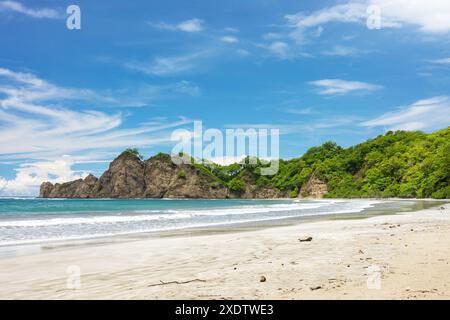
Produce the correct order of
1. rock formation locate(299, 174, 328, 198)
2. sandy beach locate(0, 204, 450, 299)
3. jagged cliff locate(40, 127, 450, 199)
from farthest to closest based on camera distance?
rock formation locate(299, 174, 328, 198) → jagged cliff locate(40, 127, 450, 199) → sandy beach locate(0, 204, 450, 299)

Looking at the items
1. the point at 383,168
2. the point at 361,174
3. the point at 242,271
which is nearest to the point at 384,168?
the point at 383,168

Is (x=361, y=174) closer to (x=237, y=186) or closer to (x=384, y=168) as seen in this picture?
(x=384, y=168)

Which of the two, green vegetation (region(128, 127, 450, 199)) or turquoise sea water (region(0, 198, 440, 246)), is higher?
green vegetation (region(128, 127, 450, 199))

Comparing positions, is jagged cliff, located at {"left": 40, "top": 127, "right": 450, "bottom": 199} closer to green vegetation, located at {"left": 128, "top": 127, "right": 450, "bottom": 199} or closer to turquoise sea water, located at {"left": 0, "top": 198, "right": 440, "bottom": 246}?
green vegetation, located at {"left": 128, "top": 127, "right": 450, "bottom": 199}

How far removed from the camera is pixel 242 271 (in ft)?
26.2

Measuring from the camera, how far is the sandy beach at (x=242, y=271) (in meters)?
6.26

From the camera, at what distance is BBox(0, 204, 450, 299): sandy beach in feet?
20.5

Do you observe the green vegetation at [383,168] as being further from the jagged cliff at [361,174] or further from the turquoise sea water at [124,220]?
the turquoise sea water at [124,220]

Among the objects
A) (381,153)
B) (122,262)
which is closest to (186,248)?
(122,262)

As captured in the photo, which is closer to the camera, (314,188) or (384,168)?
(384,168)

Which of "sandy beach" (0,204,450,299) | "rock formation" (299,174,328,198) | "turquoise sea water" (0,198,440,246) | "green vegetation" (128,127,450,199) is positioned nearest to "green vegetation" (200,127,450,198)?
"green vegetation" (128,127,450,199)

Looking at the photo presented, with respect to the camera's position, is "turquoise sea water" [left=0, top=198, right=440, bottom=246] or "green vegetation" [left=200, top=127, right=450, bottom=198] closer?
"turquoise sea water" [left=0, top=198, right=440, bottom=246]
